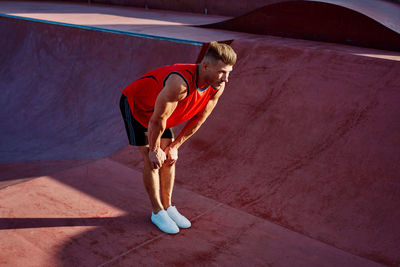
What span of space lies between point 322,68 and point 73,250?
3834 millimetres

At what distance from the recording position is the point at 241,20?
25.1 ft

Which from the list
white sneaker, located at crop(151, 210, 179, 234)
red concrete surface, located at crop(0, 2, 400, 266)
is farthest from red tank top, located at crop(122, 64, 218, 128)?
red concrete surface, located at crop(0, 2, 400, 266)

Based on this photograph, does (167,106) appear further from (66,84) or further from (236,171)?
(66,84)

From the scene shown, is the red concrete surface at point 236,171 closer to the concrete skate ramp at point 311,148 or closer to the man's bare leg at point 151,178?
the concrete skate ramp at point 311,148

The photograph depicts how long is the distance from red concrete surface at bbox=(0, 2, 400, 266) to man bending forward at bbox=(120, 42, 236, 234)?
0.98ft

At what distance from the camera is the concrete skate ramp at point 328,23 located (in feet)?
19.6

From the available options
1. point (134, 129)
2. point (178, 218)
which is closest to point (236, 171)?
point (178, 218)

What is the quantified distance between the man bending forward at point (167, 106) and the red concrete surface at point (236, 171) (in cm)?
30

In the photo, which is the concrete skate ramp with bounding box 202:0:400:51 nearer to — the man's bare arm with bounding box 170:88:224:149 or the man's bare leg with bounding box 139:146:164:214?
the man's bare arm with bounding box 170:88:224:149

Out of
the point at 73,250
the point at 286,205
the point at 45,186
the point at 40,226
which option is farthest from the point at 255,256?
the point at 45,186

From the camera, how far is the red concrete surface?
2.78m

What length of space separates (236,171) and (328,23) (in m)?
4.03

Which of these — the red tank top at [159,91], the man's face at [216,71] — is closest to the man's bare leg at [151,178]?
the red tank top at [159,91]

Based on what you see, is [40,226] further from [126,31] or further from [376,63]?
[126,31]
